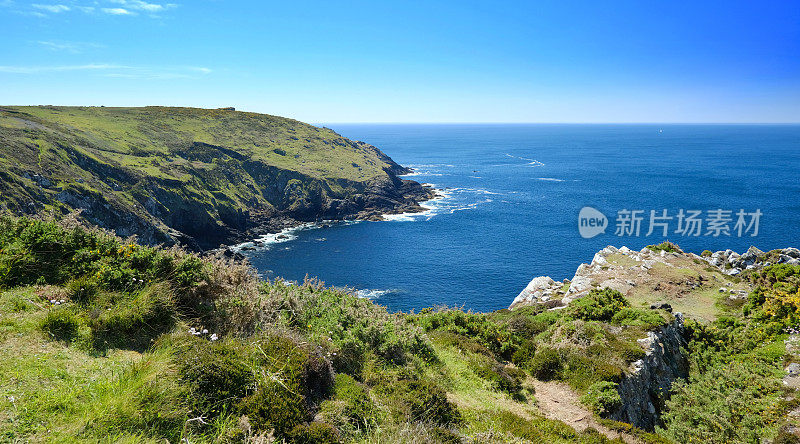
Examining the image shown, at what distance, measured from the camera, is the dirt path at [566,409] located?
11.7 meters

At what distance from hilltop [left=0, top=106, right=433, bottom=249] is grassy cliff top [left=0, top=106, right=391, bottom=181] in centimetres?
38

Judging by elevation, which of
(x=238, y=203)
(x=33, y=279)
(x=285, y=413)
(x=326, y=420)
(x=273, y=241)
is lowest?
(x=273, y=241)

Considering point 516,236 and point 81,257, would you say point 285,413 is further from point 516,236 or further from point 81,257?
point 516,236

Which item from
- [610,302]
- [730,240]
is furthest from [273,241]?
[730,240]

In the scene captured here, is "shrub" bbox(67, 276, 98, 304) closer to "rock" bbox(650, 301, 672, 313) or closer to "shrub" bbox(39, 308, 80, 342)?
"shrub" bbox(39, 308, 80, 342)

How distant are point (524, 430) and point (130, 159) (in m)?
103

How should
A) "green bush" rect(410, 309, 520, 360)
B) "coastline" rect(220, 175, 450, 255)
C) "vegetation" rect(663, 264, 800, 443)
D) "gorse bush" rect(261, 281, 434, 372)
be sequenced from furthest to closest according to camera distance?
"coastline" rect(220, 175, 450, 255), "green bush" rect(410, 309, 520, 360), "vegetation" rect(663, 264, 800, 443), "gorse bush" rect(261, 281, 434, 372)

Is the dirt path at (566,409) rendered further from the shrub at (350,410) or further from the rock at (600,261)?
the rock at (600,261)

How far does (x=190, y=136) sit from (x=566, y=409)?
131 m

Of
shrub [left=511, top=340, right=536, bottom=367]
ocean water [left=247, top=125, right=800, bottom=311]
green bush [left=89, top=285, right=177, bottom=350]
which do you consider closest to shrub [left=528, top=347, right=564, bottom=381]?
shrub [left=511, top=340, right=536, bottom=367]

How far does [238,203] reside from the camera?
93.6 m

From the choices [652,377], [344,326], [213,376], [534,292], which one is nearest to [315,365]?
[213,376]

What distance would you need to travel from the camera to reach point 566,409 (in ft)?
43.0

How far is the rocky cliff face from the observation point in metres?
14.3
